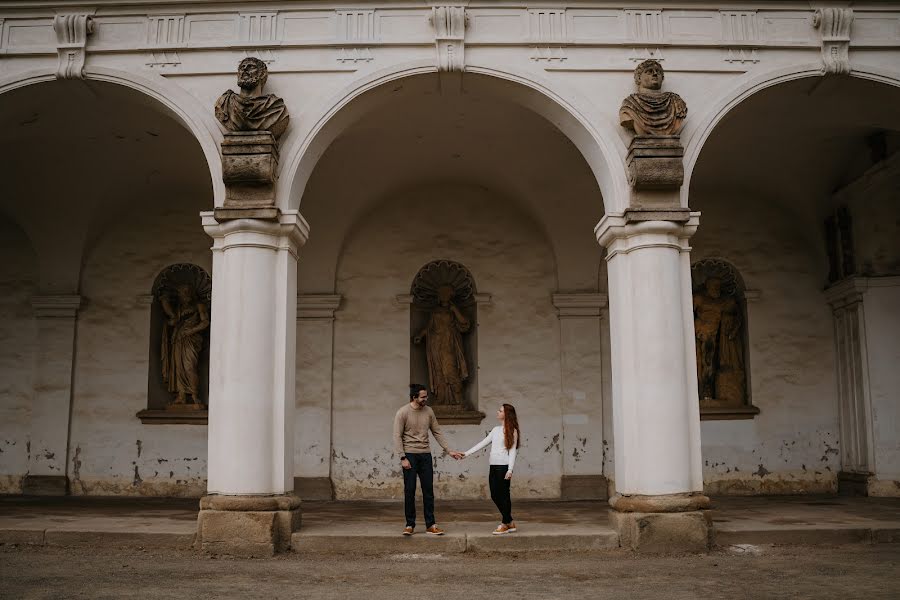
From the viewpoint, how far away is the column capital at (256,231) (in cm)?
877

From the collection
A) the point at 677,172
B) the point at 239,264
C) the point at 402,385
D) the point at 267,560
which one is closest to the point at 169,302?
the point at 402,385

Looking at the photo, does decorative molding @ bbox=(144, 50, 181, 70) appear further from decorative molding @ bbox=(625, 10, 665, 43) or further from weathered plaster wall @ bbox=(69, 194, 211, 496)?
decorative molding @ bbox=(625, 10, 665, 43)

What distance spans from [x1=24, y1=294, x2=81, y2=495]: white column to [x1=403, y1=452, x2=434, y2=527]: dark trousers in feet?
22.0

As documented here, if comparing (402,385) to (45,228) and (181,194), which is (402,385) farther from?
(45,228)

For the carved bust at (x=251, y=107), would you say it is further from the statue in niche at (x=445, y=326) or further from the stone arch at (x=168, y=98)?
the statue in niche at (x=445, y=326)

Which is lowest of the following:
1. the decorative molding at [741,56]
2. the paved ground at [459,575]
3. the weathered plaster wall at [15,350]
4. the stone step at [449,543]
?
the paved ground at [459,575]

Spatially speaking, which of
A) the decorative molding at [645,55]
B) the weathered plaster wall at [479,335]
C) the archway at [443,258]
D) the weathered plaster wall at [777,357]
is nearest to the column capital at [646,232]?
the decorative molding at [645,55]

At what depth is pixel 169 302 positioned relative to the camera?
43.5 ft

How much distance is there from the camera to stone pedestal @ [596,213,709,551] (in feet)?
27.1

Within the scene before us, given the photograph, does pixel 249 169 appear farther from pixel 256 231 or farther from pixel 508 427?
pixel 508 427

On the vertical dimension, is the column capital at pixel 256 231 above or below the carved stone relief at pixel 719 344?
above

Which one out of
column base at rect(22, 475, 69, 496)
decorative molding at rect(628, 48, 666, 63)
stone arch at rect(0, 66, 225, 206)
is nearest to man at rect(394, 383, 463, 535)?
stone arch at rect(0, 66, 225, 206)

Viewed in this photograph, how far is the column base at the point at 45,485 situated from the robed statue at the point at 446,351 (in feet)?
18.6

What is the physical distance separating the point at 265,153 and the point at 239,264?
118cm
